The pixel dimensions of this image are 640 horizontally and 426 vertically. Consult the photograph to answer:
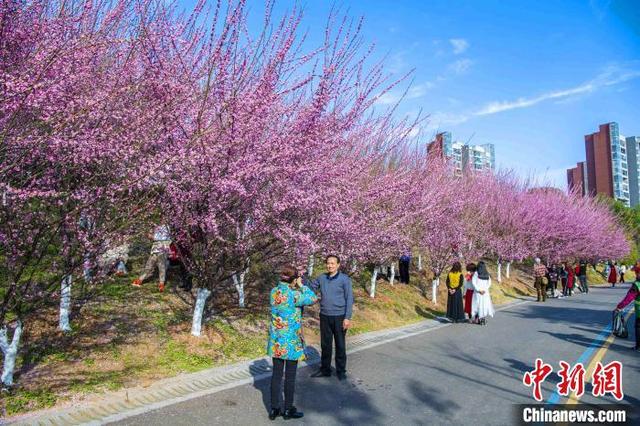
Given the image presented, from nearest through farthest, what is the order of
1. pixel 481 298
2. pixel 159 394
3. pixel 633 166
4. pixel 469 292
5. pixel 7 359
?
pixel 7 359 < pixel 159 394 < pixel 481 298 < pixel 469 292 < pixel 633 166

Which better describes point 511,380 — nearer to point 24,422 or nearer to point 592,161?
point 24,422

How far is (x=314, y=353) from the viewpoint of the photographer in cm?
796

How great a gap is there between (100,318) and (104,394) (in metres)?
2.45

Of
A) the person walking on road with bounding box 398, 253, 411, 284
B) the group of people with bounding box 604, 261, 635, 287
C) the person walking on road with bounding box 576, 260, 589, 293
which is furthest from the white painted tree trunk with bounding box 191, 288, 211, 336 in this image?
the group of people with bounding box 604, 261, 635, 287

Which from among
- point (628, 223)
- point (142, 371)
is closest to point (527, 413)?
point (142, 371)

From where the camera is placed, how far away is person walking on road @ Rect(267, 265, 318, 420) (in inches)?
185

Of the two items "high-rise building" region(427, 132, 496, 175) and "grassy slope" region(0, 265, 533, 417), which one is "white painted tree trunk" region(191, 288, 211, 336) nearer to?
"grassy slope" region(0, 265, 533, 417)

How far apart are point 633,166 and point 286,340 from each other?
114 m

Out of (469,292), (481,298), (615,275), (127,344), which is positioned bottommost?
(615,275)

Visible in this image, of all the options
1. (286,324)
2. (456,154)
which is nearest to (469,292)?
(286,324)

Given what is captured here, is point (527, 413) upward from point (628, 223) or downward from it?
downward

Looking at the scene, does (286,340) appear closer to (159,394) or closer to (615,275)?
(159,394)

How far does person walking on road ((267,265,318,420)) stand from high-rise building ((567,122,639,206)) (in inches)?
3807

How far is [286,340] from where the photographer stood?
4.80m
